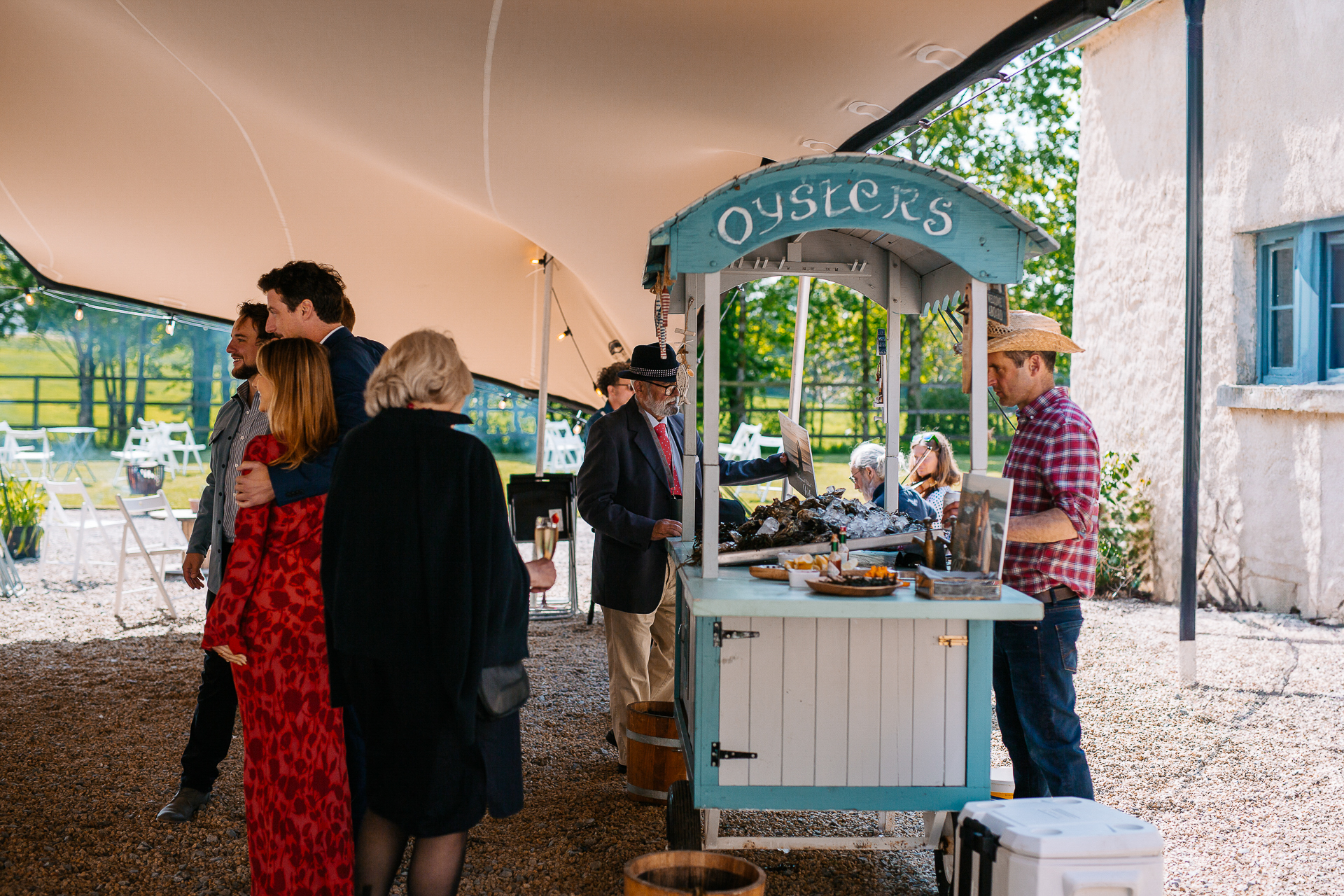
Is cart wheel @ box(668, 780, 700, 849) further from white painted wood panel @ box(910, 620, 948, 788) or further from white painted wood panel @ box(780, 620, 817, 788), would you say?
white painted wood panel @ box(910, 620, 948, 788)

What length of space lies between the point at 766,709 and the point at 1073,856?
0.74 meters

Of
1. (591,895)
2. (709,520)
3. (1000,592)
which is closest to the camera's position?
(1000,592)

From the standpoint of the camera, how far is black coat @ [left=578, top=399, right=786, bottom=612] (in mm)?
3804

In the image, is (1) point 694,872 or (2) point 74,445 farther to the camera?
(2) point 74,445

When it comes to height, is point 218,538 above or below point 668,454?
below

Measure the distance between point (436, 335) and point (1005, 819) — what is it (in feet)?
5.29

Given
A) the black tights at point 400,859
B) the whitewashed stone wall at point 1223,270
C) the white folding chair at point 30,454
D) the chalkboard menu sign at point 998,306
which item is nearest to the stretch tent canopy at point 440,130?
the chalkboard menu sign at point 998,306

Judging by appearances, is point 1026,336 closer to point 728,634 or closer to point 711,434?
point 711,434

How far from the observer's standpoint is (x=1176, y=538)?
23.3ft

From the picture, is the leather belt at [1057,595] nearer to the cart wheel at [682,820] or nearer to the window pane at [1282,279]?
the cart wheel at [682,820]

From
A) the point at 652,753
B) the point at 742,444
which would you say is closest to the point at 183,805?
the point at 652,753

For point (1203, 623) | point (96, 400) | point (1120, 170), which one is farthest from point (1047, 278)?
point (96, 400)

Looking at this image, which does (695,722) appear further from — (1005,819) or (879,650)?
(1005,819)

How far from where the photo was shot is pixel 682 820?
115 inches
